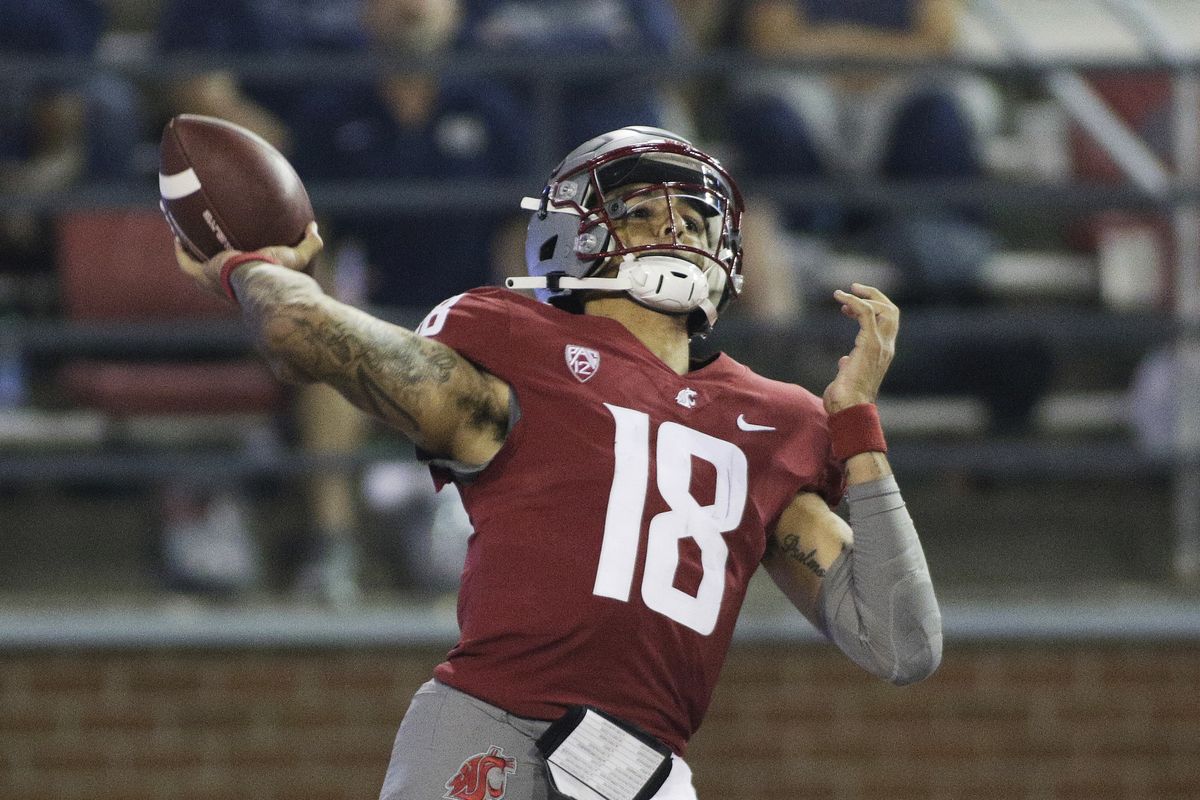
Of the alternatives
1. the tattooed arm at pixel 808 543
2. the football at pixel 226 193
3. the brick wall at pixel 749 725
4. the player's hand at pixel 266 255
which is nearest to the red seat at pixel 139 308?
the brick wall at pixel 749 725

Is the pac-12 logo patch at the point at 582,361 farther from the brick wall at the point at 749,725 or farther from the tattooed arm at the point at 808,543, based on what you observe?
the brick wall at the point at 749,725

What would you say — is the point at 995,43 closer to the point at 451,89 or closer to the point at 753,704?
the point at 451,89

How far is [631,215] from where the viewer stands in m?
3.04

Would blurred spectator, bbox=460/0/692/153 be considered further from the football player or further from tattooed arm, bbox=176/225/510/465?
tattooed arm, bbox=176/225/510/465

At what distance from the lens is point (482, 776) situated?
2.76 metres

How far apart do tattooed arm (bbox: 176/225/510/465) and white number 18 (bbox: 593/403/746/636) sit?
8.4 inches

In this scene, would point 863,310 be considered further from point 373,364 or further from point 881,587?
point 373,364

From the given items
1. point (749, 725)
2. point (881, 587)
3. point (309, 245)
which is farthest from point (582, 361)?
point (749, 725)

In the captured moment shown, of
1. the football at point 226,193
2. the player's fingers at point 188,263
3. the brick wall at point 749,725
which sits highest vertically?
the football at point 226,193

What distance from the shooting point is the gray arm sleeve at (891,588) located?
2920 millimetres

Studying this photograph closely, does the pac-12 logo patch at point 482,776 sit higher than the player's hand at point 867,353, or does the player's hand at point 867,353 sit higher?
the player's hand at point 867,353

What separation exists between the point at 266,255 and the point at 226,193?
6.0 inches

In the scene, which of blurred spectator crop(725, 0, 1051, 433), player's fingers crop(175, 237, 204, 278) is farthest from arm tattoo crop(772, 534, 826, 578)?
blurred spectator crop(725, 0, 1051, 433)

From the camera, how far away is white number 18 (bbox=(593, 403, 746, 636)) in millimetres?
2812
